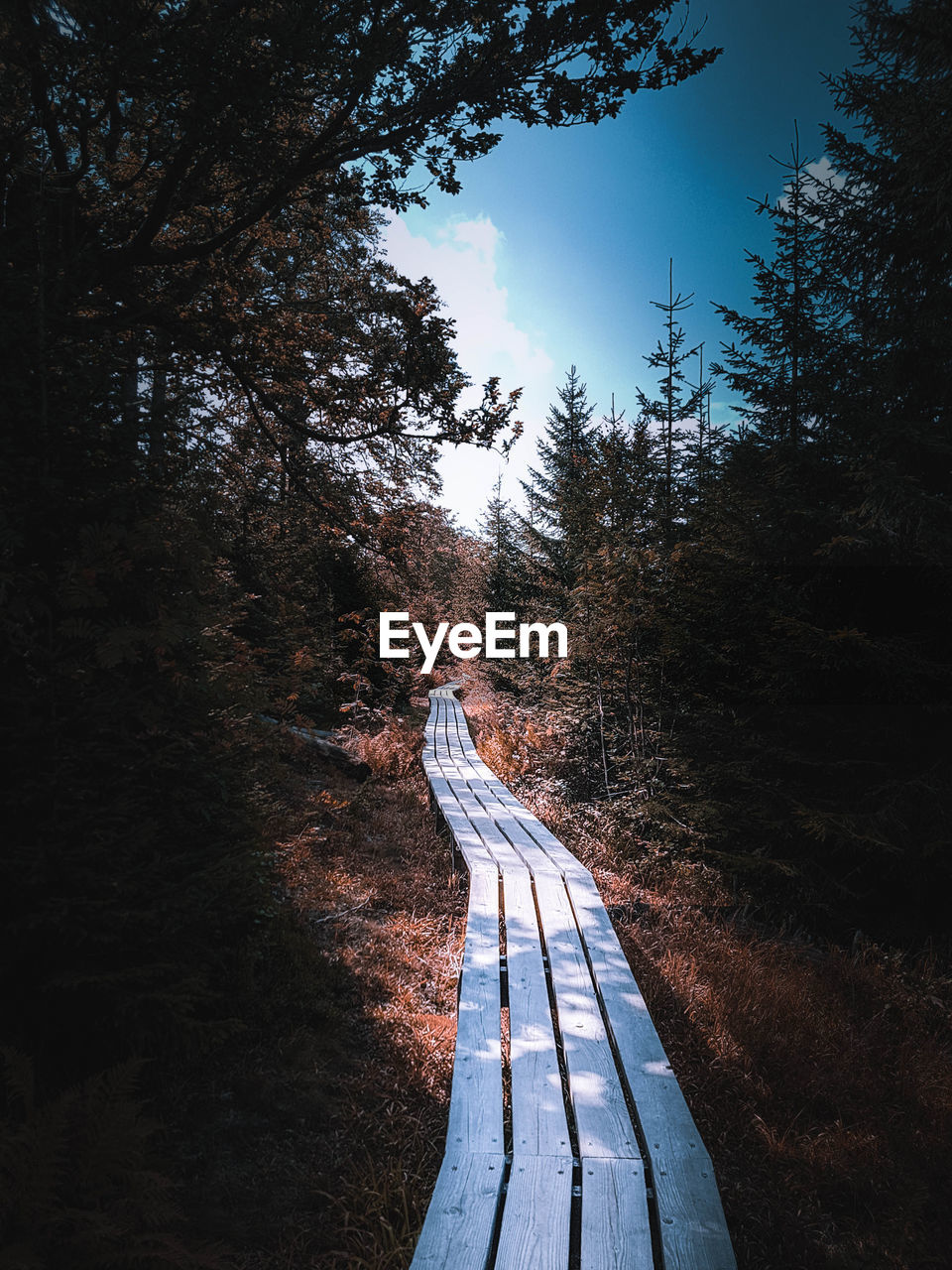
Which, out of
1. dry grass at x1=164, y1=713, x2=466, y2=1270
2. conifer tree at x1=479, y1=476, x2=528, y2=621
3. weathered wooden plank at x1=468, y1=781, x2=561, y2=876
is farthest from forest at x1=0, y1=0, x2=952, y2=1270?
conifer tree at x1=479, y1=476, x2=528, y2=621

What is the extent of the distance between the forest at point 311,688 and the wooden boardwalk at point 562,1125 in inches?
12.2

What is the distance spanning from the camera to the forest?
217 cm

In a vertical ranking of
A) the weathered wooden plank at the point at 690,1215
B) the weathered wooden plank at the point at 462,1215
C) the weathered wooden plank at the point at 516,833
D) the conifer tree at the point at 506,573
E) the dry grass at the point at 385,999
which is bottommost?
the dry grass at the point at 385,999

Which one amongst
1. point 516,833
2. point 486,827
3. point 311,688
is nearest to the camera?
point 311,688

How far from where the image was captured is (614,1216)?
1.96 m

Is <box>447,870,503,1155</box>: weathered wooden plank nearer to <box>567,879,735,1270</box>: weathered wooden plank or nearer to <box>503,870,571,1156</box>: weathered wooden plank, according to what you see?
<box>503,870,571,1156</box>: weathered wooden plank

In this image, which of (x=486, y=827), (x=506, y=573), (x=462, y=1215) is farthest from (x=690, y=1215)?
(x=506, y=573)

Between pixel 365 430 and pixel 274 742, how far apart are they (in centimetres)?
366

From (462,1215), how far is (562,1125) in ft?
1.86

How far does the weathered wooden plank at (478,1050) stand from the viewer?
228cm

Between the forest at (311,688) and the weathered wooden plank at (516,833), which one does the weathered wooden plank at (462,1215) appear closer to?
the forest at (311,688)

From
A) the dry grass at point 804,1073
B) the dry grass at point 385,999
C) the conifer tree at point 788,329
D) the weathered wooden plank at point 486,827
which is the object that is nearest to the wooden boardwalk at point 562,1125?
the dry grass at point 385,999

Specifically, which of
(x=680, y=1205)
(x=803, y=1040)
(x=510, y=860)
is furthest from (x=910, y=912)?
(x=680, y=1205)

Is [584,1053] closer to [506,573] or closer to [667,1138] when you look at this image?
[667,1138]
